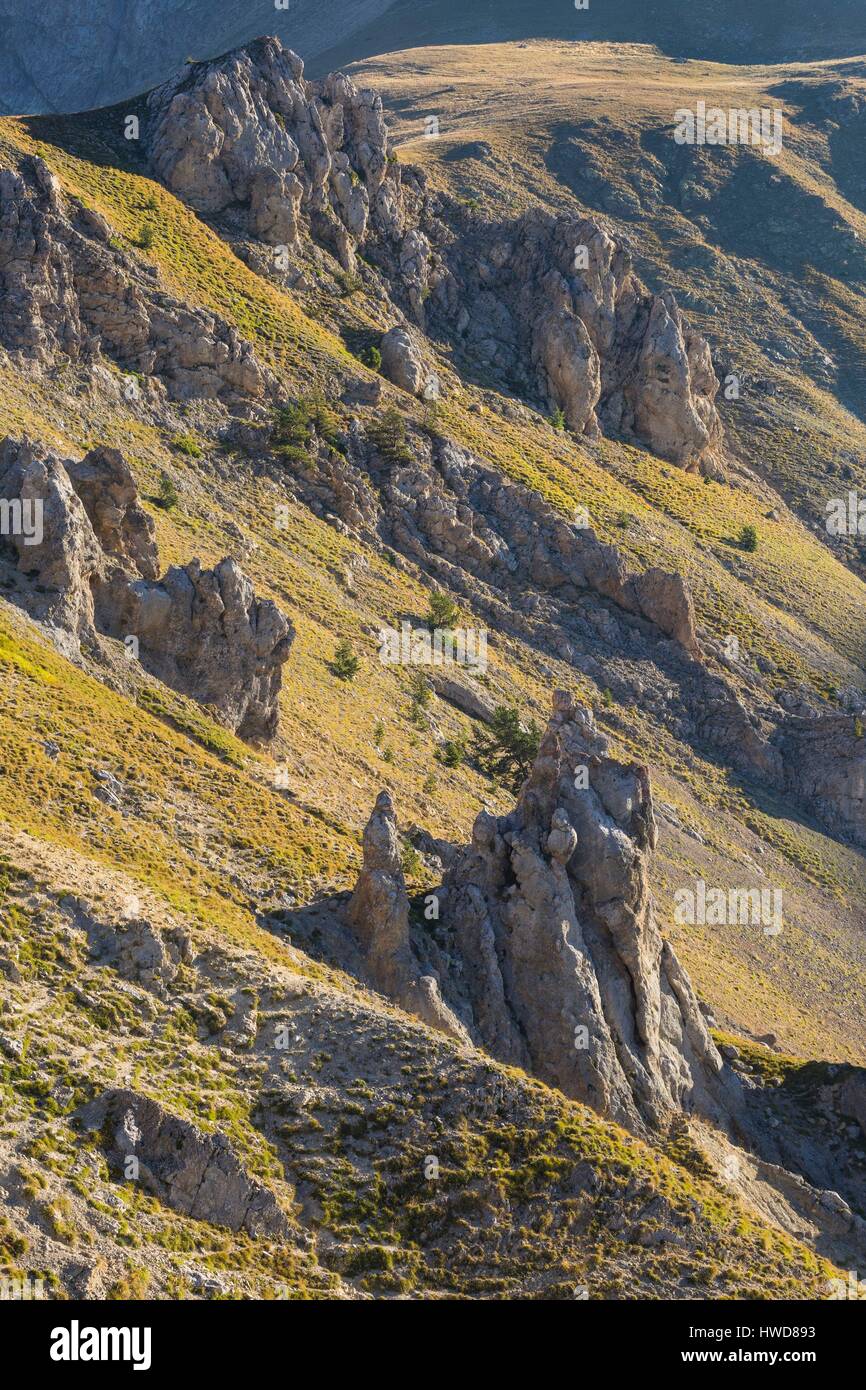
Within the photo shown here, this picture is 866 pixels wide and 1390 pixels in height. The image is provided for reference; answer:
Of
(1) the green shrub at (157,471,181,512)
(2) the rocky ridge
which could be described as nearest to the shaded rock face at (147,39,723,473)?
(1) the green shrub at (157,471,181,512)

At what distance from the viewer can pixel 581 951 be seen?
112ft

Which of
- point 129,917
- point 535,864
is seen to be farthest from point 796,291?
point 129,917

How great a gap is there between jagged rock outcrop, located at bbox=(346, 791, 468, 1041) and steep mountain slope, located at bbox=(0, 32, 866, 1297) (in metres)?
0.84

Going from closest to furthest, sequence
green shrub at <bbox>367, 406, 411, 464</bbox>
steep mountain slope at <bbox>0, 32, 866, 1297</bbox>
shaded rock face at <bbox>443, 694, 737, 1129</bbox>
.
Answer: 1. steep mountain slope at <bbox>0, 32, 866, 1297</bbox>
2. shaded rock face at <bbox>443, 694, 737, 1129</bbox>
3. green shrub at <bbox>367, 406, 411, 464</bbox>

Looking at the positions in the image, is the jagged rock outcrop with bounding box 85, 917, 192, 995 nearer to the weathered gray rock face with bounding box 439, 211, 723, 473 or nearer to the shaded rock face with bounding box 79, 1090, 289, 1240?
the shaded rock face with bounding box 79, 1090, 289, 1240

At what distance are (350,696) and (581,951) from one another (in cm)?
2213

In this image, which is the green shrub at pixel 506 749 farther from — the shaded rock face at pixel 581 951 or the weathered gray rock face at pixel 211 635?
the shaded rock face at pixel 581 951

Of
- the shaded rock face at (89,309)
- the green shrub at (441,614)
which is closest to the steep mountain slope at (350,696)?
the shaded rock face at (89,309)

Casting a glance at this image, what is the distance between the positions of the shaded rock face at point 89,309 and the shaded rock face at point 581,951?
113 feet

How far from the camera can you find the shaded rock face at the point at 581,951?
108 feet

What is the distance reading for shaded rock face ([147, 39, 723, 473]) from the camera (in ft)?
259

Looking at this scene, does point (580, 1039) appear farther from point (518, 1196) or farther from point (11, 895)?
point (11, 895)

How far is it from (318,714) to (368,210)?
156 ft

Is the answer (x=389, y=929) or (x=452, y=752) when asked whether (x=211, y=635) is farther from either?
(x=452, y=752)
